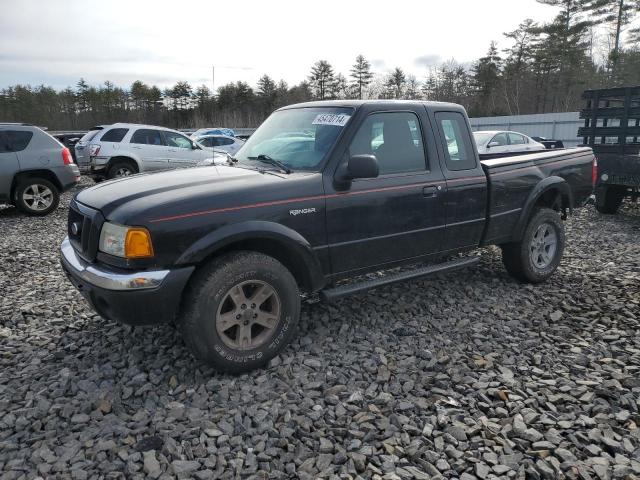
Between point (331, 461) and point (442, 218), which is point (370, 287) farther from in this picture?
point (331, 461)

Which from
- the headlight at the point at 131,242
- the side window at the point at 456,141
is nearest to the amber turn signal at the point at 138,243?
the headlight at the point at 131,242

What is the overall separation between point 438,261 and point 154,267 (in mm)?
2883

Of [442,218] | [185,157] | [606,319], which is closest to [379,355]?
[442,218]

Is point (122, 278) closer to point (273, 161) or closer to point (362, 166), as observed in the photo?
point (273, 161)

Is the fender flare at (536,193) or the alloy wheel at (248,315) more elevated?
the fender flare at (536,193)

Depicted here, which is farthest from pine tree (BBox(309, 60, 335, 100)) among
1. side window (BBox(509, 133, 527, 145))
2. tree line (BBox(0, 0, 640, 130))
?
side window (BBox(509, 133, 527, 145))

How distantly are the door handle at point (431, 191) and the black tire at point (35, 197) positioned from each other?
8.73 metres

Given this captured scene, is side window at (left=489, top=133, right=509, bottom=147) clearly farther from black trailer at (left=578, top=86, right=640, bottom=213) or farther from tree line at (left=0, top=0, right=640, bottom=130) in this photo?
tree line at (left=0, top=0, right=640, bottom=130)

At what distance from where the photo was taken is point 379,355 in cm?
379

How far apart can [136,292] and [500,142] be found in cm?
1352

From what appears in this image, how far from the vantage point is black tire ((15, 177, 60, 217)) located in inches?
382

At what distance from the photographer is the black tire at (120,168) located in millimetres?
12959

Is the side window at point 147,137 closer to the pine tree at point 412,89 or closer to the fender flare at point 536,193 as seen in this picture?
the fender flare at point 536,193

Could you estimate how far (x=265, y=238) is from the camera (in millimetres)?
3436
